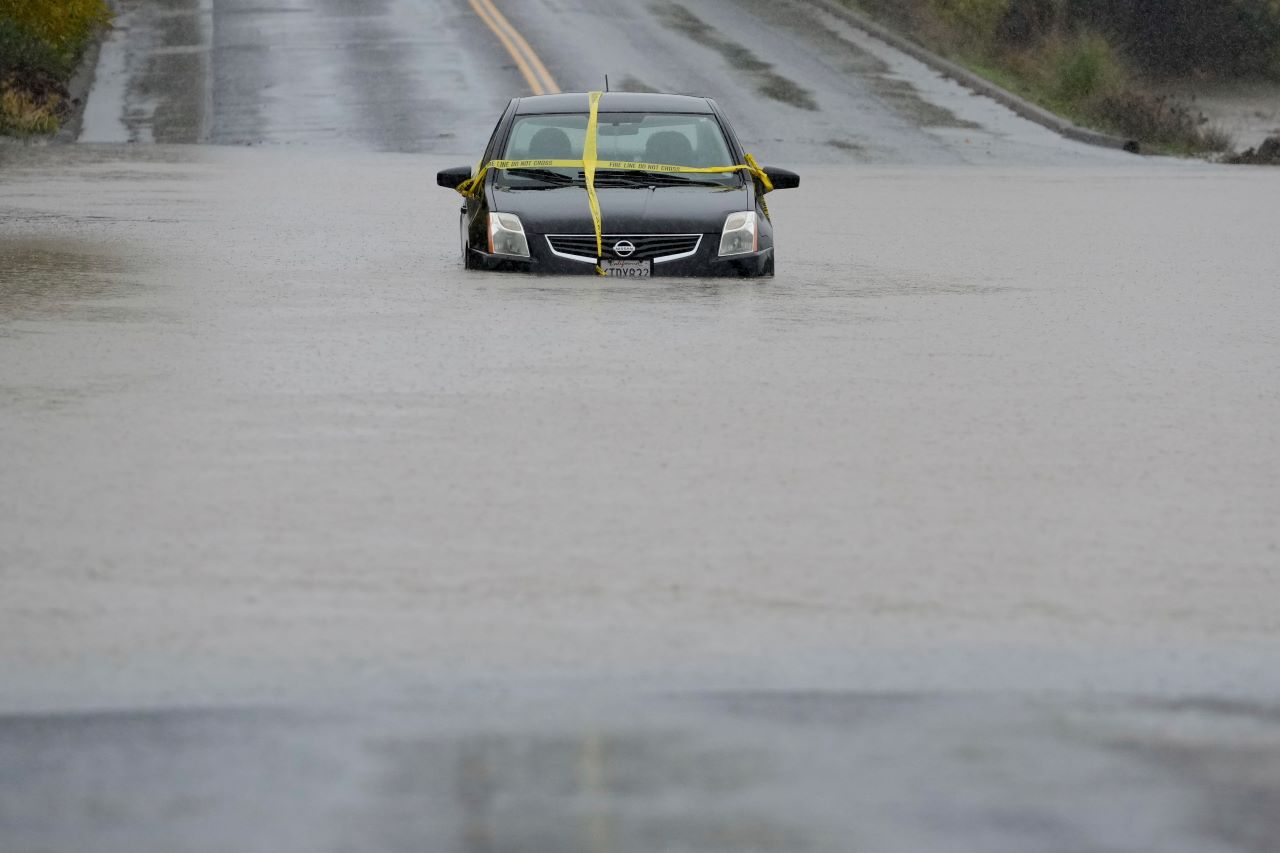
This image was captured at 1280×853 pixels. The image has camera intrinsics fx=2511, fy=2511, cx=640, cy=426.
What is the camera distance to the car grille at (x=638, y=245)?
16766 millimetres

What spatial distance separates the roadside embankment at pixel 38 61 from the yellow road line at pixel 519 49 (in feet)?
22.6

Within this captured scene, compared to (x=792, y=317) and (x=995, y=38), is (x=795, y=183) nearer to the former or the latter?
(x=792, y=317)

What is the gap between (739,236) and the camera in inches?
669

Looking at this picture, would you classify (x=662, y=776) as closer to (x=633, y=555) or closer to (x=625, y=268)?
(x=633, y=555)

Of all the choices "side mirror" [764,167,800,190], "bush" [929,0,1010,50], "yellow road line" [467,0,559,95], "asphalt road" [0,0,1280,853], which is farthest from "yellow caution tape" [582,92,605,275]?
"bush" [929,0,1010,50]

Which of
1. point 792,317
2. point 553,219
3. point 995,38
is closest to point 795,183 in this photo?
point 553,219

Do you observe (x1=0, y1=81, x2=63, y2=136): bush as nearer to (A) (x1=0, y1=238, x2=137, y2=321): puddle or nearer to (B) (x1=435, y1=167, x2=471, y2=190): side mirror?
(A) (x1=0, y1=238, x2=137, y2=321): puddle

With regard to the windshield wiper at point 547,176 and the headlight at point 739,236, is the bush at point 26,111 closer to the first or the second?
the windshield wiper at point 547,176

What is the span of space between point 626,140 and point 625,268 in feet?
6.38

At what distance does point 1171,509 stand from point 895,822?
3996 mm

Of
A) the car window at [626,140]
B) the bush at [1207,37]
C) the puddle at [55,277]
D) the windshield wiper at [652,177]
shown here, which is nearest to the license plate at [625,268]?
the windshield wiper at [652,177]

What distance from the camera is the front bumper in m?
16.8

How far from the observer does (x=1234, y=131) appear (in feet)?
151

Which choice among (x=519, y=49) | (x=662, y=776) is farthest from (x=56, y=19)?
(x=662, y=776)
